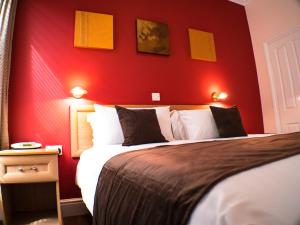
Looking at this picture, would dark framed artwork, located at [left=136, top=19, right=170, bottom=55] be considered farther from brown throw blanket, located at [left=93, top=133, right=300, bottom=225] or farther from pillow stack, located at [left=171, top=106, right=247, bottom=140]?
brown throw blanket, located at [left=93, top=133, right=300, bottom=225]

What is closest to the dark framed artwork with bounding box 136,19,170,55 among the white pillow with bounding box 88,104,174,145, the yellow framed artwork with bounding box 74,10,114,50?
the yellow framed artwork with bounding box 74,10,114,50

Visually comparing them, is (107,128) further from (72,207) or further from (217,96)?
(217,96)

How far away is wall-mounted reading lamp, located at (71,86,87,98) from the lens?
7.02ft

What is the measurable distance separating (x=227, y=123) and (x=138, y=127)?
3.28 ft

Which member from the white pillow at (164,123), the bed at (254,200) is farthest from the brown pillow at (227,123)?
the bed at (254,200)

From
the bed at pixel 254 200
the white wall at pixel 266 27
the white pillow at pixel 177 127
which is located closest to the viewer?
the bed at pixel 254 200

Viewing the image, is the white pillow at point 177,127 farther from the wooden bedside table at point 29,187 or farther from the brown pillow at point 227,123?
the wooden bedside table at point 29,187

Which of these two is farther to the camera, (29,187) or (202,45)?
(202,45)

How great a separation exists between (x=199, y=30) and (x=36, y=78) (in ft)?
7.36

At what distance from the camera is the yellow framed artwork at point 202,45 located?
2.86 metres

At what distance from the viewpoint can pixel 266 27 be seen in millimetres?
3250

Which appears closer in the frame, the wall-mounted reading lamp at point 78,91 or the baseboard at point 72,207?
the baseboard at point 72,207

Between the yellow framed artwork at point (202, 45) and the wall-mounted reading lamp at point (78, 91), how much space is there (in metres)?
1.57

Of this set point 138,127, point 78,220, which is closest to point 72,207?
point 78,220
